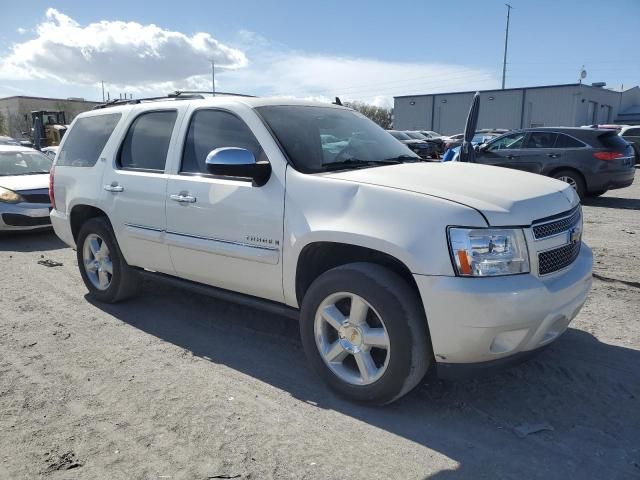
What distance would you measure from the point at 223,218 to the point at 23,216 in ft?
20.1

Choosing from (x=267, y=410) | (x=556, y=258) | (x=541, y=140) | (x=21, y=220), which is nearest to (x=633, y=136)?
(x=541, y=140)

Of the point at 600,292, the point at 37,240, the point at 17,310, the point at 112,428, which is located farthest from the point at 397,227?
the point at 37,240

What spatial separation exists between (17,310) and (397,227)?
4132mm

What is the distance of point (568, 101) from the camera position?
43.3m

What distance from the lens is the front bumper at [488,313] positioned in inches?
107

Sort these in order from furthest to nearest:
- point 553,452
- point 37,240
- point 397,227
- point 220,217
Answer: point 37,240
point 220,217
point 397,227
point 553,452

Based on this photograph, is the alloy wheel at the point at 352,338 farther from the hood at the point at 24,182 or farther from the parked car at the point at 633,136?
the parked car at the point at 633,136

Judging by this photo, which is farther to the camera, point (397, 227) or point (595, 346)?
point (595, 346)

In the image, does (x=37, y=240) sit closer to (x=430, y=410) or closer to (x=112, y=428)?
(x=112, y=428)

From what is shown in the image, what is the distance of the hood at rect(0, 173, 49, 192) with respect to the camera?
863 cm

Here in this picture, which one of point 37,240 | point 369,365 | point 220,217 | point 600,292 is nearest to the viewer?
point 369,365

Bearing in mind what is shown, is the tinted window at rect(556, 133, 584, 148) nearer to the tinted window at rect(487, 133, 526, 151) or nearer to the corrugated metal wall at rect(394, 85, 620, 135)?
the tinted window at rect(487, 133, 526, 151)

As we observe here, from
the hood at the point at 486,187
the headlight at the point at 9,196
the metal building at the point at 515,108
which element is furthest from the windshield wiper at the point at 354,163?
the metal building at the point at 515,108

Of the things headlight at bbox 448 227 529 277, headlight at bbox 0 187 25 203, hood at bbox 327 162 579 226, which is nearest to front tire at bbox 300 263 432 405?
headlight at bbox 448 227 529 277
